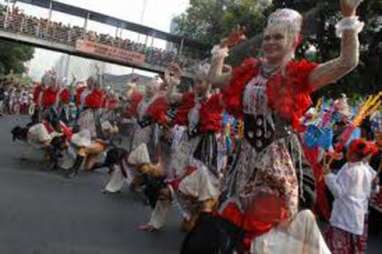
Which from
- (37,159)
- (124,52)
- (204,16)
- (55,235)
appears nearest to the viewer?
(55,235)

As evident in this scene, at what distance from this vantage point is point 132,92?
11.5 meters

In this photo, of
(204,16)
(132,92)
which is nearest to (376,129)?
(132,92)

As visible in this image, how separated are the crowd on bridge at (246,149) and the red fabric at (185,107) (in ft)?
0.05

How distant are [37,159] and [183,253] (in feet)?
35.9

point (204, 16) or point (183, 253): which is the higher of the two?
point (204, 16)

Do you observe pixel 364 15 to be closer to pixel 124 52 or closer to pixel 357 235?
pixel 357 235

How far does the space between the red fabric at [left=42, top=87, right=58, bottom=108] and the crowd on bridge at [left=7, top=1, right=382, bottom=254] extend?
0.02 metres

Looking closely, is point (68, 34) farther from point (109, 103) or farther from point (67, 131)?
point (67, 131)

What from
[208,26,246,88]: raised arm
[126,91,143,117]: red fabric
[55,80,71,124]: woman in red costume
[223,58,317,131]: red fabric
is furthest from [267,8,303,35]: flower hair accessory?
[55,80,71,124]: woman in red costume

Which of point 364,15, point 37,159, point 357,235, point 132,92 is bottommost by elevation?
point 37,159

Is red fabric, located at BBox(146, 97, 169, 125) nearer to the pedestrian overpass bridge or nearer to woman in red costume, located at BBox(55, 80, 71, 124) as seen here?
woman in red costume, located at BBox(55, 80, 71, 124)

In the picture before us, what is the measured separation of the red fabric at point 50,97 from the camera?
14.5m

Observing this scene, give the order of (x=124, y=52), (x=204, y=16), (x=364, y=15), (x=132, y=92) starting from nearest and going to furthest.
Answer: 1. (x=132, y=92)
2. (x=364, y=15)
3. (x=124, y=52)
4. (x=204, y=16)

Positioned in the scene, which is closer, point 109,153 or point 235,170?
point 235,170
